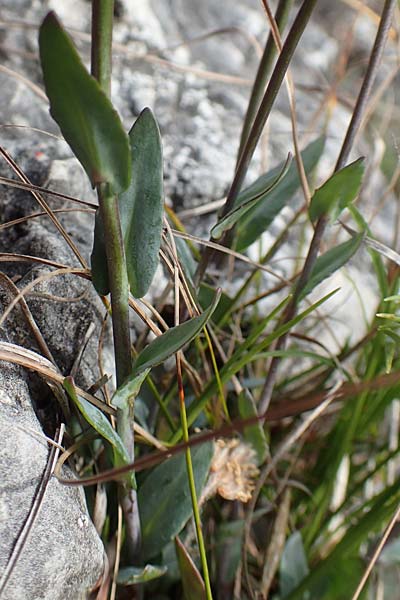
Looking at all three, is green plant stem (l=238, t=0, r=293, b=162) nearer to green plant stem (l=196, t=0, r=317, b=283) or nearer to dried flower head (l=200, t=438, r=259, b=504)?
green plant stem (l=196, t=0, r=317, b=283)

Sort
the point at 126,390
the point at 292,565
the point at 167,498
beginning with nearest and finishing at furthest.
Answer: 1. the point at 126,390
2. the point at 167,498
3. the point at 292,565

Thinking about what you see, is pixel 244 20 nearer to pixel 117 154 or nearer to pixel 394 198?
pixel 394 198

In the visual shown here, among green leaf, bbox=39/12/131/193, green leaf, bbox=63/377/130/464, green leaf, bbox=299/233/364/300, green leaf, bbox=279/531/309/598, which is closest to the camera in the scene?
green leaf, bbox=39/12/131/193

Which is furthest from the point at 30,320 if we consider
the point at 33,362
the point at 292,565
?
the point at 292,565

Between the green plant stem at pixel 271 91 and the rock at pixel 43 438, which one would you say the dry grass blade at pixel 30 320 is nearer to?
the rock at pixel 43 438

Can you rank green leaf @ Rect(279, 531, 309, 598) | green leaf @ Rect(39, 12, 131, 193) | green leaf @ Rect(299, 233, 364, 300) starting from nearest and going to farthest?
1. green leaf @ Rect(39, 12, 131, 193)
2. green leaf @ Rect(299, 233, 364, 300)
3. green leaf @ Rect(279, 531, 309, 598)

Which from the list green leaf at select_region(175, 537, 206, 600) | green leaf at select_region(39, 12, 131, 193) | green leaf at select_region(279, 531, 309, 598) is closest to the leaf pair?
green leaf at select_region(39, 12, 131, 193)

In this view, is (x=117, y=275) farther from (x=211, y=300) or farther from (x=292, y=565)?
(x=292, y=565)

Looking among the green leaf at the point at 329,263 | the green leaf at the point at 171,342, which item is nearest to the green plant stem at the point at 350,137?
the green leaf at the point at 329,263
